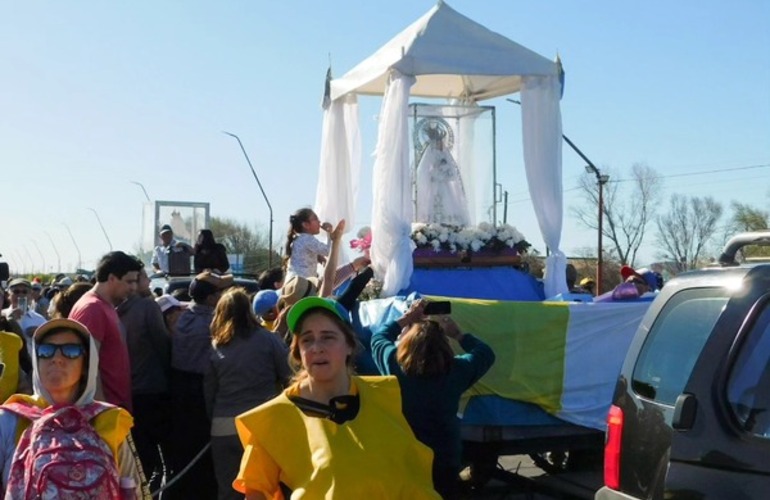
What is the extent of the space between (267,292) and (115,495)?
486 cm

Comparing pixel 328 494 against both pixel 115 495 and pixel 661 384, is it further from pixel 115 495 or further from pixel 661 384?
pixel 661 384

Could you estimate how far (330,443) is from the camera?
11.3 feet

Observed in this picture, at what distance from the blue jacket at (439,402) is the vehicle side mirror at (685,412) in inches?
79.4

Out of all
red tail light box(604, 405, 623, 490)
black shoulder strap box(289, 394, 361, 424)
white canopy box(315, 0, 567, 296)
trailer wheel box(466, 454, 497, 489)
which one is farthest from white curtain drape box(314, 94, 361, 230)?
black shoulder strap box(289, 394, 361, 424)

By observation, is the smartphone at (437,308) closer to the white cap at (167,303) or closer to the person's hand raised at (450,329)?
the person's hand raised at (450,329)

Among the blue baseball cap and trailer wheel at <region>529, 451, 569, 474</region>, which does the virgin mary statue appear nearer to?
trailer wheel at <region>529, 451, 569, 474</region>

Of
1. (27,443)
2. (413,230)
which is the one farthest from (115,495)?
(413,230)

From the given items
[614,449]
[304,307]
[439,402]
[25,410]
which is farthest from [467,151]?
[304,307]

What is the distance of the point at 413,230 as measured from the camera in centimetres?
1088

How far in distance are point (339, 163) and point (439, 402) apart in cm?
680

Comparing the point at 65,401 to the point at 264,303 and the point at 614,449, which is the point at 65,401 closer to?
the point at 614,449

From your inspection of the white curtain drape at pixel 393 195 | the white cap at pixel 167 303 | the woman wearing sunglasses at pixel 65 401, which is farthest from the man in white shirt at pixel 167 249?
the woman wearing sunglasses at pixel 65 401

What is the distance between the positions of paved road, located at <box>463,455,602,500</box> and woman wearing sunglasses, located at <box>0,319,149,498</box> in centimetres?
545

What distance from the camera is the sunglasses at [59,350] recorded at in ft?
14.2
